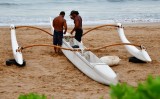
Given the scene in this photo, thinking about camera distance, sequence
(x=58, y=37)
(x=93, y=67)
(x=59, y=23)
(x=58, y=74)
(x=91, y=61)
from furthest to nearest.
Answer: (x=58, y=37), (x=59, y=23), (x=91, y=61), (x=58, y=74), (x=93, y=67)

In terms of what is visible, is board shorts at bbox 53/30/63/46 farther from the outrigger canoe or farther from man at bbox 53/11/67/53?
the outrigger canoe

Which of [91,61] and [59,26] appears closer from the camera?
[91,61]

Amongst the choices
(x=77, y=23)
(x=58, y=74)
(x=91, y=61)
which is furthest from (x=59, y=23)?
(x=58, y=74)

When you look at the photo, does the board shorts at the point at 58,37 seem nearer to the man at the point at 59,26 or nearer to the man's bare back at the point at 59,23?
the man at the point at 59,26

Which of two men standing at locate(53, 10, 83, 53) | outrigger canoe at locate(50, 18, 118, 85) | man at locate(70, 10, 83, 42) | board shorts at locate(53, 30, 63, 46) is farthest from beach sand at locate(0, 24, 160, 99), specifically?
man at locate(70, 10, 83, 42)

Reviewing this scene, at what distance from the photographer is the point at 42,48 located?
1189cm

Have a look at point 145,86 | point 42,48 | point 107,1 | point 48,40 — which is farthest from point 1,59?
point 107,1

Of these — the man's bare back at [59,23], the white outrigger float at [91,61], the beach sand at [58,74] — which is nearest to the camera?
the beach sand at [58,74]

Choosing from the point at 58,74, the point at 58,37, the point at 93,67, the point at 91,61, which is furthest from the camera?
the point at 58,37

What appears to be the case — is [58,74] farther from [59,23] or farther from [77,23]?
[77,23]

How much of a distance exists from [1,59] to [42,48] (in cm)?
194

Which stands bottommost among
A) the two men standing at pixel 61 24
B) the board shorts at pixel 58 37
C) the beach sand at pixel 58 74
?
the beach sand at pixel 58 74

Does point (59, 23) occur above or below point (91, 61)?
above

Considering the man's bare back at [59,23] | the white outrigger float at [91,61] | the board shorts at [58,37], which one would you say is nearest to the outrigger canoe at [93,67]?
the white outrigger float at [91,61]
